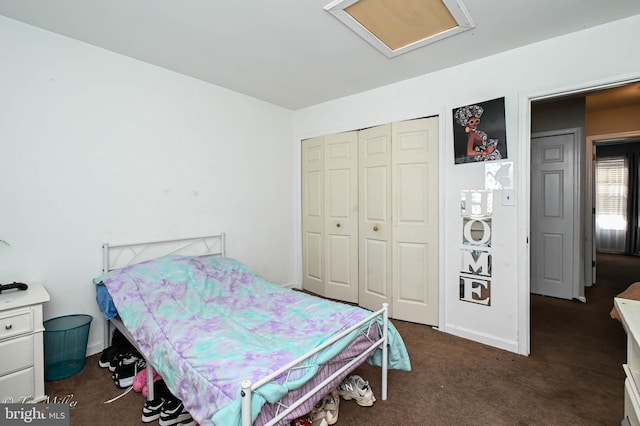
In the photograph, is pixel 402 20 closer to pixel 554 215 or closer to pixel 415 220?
pixel 415 220

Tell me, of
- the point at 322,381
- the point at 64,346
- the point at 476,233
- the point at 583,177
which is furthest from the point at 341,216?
the point at 583,177

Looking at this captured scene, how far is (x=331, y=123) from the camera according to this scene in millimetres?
3756

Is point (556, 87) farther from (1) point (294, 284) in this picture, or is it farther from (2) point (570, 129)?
(1) point (294, 284)

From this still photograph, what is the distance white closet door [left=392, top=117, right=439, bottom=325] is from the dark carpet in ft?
0.93

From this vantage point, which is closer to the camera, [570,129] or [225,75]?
[225,75]

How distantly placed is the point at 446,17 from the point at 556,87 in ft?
3.49

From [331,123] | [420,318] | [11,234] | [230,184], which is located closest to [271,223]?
[230,184]

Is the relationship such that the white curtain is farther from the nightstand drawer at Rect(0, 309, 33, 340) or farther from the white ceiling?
the nightstand drawer at Rect(0, 309, 33, 340)

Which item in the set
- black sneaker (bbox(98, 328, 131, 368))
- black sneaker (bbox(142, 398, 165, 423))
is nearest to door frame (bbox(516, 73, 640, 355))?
black sneaker (bbox(142, 398, 165, 423))

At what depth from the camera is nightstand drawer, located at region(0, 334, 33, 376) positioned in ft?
5.68

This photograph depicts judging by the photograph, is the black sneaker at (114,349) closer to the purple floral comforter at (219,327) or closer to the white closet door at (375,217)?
the purple floral comforter at (219,327)

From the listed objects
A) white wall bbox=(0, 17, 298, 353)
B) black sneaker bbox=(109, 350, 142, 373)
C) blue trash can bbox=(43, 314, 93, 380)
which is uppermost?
white wall bbox=(0, 17, 298, 353)

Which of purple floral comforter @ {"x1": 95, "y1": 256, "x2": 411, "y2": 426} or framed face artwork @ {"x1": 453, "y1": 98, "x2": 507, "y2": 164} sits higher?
framed face artwork @ {"x1": 453, "y1": 98, "x2": 507, "y2": 164}

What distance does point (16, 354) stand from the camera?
69.9 inches
